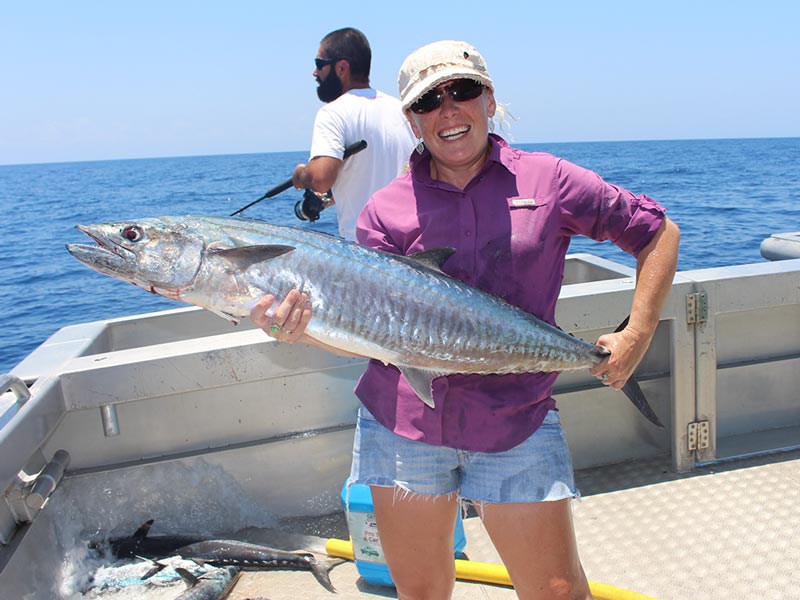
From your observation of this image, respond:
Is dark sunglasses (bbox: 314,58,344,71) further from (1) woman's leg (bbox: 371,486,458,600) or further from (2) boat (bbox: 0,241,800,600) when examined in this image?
(1) woman's leg (bbox: 371,486,458,600)

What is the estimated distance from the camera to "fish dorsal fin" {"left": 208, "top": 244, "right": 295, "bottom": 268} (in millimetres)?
2004

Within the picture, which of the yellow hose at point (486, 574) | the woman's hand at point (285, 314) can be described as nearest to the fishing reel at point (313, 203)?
the yellow hose at point (486, 574)

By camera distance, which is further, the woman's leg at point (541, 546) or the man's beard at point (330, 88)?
the man's beard at point (330, 88)

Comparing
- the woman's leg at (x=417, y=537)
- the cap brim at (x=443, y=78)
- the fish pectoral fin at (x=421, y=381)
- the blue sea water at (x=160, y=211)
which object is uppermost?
the cap brim at (x=443, y=78)

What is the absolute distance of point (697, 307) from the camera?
11.0 ft

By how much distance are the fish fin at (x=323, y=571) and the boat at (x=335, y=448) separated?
0.04 metres

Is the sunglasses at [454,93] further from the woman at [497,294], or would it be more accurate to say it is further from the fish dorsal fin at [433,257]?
the fish dorsal fin at [433,257]

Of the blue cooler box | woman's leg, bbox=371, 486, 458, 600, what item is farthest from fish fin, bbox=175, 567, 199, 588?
woman's leg, bbox=371, 486, 458, 600

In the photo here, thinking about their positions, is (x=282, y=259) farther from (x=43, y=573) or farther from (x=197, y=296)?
(x=43, y=573)

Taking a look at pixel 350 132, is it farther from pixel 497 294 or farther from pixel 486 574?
pixel 486 574

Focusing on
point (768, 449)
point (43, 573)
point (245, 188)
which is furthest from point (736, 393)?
point (245, 188)

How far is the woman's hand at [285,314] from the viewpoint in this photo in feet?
6.56

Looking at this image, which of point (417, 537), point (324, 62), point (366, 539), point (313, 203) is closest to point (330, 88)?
point (324, 62)

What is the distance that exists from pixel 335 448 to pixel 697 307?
181 centimetres
